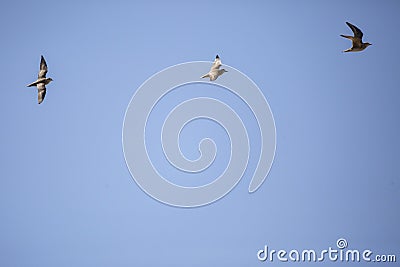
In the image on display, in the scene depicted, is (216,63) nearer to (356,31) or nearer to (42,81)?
(356,31)

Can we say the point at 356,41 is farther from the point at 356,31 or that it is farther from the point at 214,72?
the point at 214,72

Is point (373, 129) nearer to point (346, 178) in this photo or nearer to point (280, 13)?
point (346, 178)

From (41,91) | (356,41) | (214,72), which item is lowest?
(41,91)

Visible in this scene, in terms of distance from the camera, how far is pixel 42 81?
8.27 feet

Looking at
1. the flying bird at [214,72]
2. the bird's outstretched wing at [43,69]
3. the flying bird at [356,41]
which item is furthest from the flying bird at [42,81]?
the flying bird at [356,41]

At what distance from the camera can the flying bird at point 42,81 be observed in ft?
8.25

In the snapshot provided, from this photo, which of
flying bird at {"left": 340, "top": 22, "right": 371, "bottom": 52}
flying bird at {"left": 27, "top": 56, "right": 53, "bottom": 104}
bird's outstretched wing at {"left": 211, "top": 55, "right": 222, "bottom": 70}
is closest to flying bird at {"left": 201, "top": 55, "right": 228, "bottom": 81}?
bird's outstretched wing at {"left": 211, "top": 55, "right": 222, "bottom": 70}

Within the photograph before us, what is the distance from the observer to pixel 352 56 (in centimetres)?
260

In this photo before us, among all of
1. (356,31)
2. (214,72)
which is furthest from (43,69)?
(356,31)

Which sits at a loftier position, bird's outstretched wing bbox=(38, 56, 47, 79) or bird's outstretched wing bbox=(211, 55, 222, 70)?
bird's outstretched wing bbox=(211, 55, 222, 70)

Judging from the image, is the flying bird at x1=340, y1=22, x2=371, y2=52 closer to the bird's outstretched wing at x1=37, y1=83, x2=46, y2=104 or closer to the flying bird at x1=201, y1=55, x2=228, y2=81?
the flying bird at x1=201, y1=55, x2=228, y2=81

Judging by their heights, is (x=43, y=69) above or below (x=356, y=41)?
below

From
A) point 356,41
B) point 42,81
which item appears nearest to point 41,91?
point 42,81

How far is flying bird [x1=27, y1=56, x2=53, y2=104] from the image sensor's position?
252 centimetres
